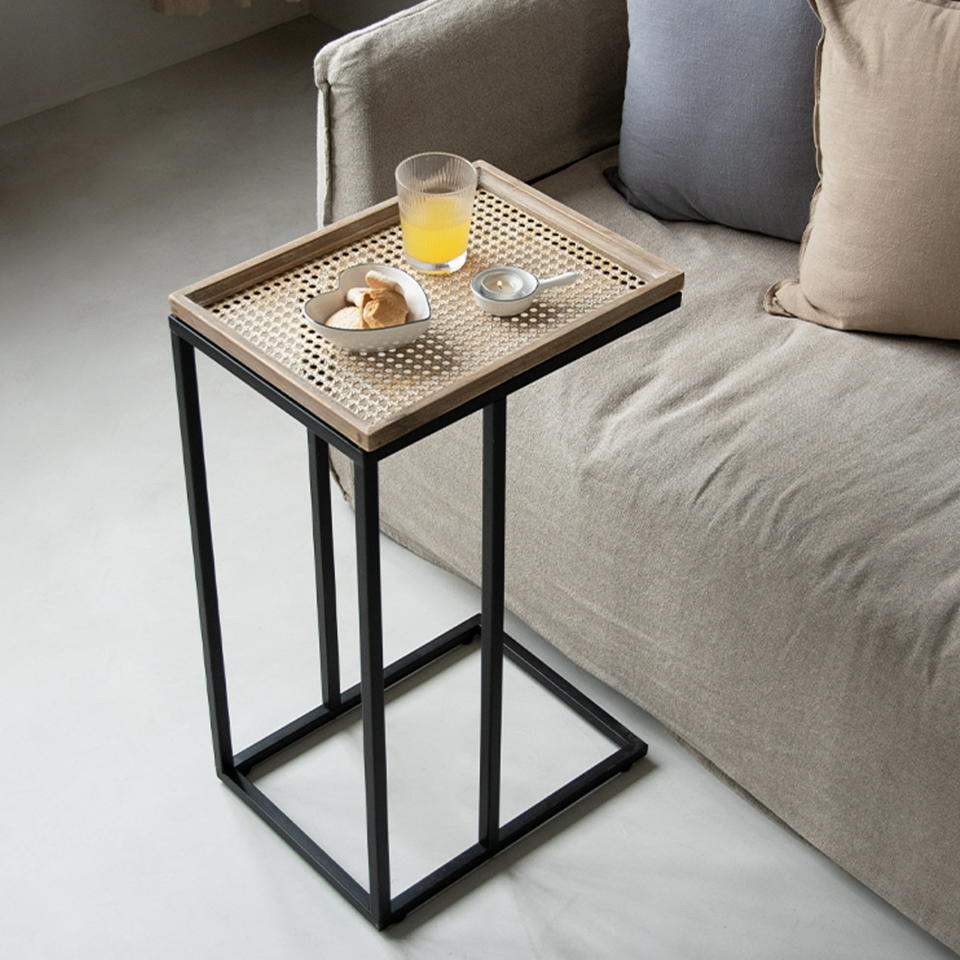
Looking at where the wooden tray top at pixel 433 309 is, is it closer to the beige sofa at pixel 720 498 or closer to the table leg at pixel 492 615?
the table leg at pixel 492 615

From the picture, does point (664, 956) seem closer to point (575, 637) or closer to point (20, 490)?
point (575, 637)

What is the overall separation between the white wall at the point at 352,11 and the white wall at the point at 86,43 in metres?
0.03

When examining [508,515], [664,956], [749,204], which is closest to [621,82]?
[749,204]

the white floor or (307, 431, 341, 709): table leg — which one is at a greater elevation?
(307, 431, 341, 709): table leg

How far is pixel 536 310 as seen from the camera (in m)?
1.35

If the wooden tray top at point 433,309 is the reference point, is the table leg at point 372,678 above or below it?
below

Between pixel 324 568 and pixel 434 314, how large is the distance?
0.42 meters

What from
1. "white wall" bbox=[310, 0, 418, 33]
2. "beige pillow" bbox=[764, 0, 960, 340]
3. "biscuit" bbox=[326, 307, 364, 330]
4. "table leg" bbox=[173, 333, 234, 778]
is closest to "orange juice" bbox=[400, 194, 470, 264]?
"biscuit" bbox=[326, 307, 364, 330]

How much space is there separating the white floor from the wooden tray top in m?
0.62

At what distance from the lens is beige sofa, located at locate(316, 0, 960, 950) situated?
146 cm

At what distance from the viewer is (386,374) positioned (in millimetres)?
1270

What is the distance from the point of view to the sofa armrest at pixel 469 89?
1.79 meters

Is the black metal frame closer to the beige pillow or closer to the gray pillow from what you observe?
the beige pillow

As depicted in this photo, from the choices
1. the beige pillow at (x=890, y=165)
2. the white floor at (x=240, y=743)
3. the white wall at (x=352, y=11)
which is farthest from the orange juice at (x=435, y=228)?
the white wall at (x=352, y=11)
